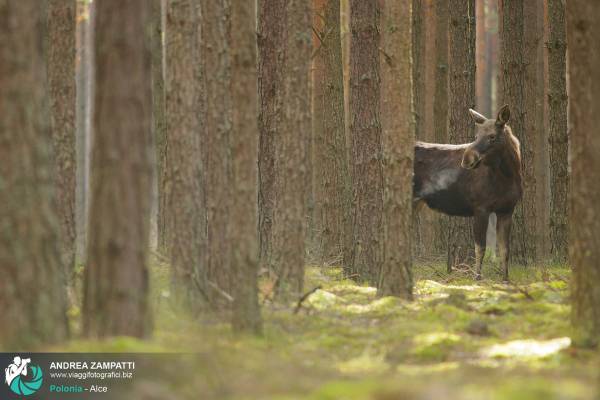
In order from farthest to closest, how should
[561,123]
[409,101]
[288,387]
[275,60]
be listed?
Answer: [561,123] → [275,60] → [409,101] → [288,387]

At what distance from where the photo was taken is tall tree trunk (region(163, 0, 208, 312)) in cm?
1158

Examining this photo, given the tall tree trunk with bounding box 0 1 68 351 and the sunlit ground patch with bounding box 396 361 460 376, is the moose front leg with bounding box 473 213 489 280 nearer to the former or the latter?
the sunlit ground patch with bounding box 396 361 460 376

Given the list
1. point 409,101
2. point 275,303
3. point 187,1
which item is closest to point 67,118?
point 187,1

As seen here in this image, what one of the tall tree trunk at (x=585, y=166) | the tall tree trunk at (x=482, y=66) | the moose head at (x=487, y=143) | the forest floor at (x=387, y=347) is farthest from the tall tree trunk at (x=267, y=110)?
the tall tree trunk at (x=482, y=66)

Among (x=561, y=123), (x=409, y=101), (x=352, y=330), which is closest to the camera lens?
(x=352, y=330)

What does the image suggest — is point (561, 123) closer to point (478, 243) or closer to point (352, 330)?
point (478, 243)

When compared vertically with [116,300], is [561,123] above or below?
above

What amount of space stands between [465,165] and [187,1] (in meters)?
7.50

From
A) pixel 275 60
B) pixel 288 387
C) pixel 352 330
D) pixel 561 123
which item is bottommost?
pixel 352 330

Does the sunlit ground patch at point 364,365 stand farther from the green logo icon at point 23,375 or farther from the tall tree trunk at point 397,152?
the tall tree trunk at point 397,152

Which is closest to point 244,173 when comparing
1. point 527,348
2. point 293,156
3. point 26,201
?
point 26,201

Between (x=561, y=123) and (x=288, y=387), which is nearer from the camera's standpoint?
(x=288, y=387)

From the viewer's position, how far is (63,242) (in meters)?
12.9

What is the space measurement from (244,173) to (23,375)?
357cm
